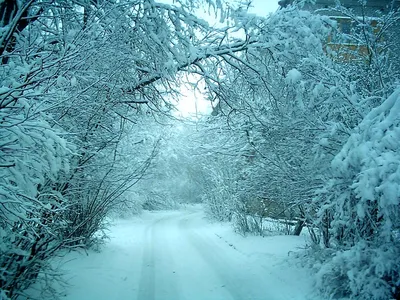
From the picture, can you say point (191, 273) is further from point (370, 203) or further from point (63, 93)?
point (63, 93)

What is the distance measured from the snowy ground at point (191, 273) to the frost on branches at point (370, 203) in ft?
3.33

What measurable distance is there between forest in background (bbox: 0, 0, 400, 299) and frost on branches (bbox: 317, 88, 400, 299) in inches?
0.6

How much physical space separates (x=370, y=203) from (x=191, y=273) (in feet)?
13.2

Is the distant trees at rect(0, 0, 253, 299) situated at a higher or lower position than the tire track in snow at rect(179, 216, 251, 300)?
higher

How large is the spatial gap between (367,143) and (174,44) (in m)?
3.43

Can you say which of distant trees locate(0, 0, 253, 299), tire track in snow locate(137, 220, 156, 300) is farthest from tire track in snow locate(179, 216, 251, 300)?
distant trees locate(0, 0, 253, 299)

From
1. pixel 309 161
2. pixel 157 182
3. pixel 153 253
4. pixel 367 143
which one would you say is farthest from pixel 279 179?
pixel 157 182

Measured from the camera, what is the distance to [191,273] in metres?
6.18

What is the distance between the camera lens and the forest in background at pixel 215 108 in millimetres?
2590

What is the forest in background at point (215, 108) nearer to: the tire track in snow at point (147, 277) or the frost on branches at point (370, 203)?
the frost on branches at point (370, 203)

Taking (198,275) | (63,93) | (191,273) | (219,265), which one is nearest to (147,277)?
(191,273)

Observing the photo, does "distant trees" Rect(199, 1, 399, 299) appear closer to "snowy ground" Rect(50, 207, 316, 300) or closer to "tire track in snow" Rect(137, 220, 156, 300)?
"snowy ground" Rect(50, 207, 316, 300)

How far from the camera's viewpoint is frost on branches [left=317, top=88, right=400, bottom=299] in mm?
3156

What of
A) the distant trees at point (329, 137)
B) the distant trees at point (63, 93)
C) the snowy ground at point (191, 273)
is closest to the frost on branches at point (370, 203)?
the distant trees at point (329, 137)
